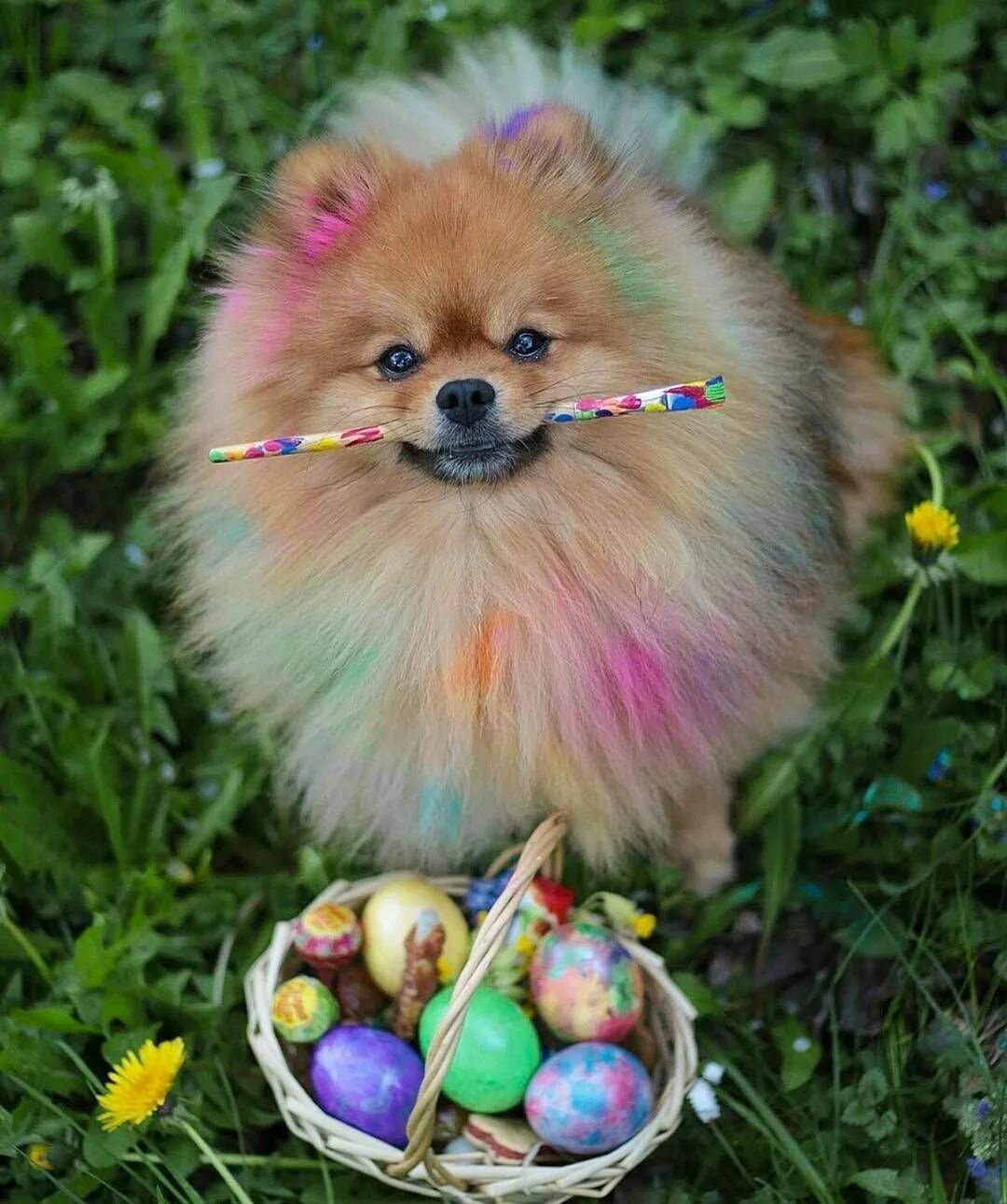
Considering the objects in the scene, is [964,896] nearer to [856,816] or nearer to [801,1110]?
[856,816]

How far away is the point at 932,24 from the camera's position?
2592 mm

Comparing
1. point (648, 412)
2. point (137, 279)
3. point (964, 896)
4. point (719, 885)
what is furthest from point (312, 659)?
point (137, 279)

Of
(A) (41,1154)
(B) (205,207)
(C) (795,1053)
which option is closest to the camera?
(A) (41,1154)

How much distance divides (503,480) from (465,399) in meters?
0.13

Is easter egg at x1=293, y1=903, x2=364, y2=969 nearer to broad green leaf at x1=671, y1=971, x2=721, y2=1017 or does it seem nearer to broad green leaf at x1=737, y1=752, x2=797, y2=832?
broad green leaf at x1=671, y1=971, x2=721, y2=1017

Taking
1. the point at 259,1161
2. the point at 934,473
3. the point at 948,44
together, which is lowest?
the point at 259,1161

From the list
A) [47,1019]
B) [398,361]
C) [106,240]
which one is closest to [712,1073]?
[47,1019]

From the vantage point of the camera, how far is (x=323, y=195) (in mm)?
1490

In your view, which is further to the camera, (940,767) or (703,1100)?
(940,767)

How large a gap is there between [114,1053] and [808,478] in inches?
51.9

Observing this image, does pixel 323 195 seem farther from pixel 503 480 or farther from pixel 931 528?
pixel 931 528

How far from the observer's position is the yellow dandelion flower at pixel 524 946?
5.75 feet

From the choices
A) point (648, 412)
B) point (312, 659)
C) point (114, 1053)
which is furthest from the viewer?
point (114, 1053)

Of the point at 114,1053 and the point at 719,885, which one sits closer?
the point at 114,1053
